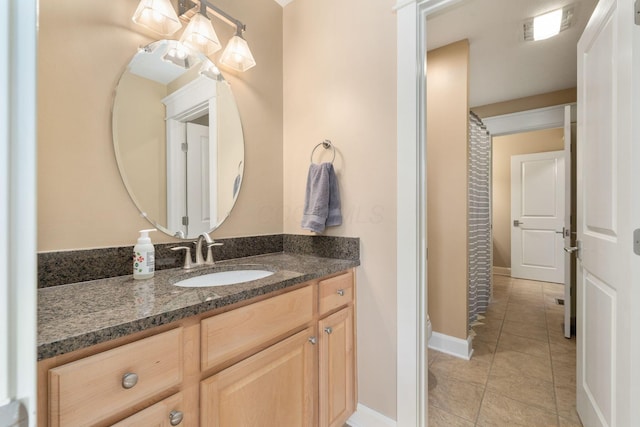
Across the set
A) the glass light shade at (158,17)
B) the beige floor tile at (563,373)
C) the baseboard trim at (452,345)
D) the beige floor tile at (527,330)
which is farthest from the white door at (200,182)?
the beige floor tile at (527,330)

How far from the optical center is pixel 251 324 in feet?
3.17

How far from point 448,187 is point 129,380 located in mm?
2298

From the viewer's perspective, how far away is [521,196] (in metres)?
4.61

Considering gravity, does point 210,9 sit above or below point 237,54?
above

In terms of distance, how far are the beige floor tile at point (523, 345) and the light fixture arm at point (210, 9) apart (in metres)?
2.89

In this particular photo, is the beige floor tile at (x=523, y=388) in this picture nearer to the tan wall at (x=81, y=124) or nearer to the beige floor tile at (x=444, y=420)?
the beige floor tile at (x=444, y=420)

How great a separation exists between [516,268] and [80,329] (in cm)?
552

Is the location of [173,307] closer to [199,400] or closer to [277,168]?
[199,400]

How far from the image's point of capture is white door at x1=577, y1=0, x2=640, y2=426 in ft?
3.25

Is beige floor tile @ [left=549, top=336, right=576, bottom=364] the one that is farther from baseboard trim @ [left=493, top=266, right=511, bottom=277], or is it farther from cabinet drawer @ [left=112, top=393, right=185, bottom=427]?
cabinet drawer @ [left=112, top=393, right=185, bottom=427]

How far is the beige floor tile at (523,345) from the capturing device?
227 centimetres
